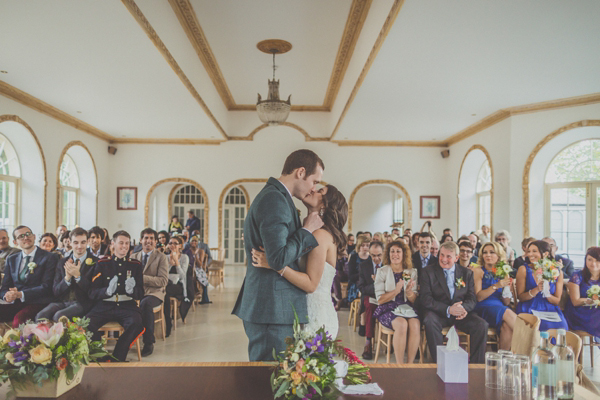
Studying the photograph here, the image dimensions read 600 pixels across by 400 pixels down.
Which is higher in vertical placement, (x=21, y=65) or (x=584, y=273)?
(x=21, y=65)

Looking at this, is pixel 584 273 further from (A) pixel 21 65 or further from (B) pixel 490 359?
(A) pixel 21 65

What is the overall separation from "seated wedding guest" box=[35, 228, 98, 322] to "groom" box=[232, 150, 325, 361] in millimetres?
3301

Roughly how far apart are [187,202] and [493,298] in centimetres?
1176

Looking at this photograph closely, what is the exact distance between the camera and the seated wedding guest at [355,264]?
21.3 ft

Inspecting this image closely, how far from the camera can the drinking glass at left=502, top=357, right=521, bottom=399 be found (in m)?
1.72

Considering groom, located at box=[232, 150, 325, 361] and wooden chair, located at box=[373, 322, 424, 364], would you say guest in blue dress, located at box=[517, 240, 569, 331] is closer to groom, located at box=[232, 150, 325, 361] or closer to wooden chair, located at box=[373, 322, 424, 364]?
wooden chair, located at box=[373, 322, 424, 364]

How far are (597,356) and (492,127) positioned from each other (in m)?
5.25

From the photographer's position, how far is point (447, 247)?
4.59m

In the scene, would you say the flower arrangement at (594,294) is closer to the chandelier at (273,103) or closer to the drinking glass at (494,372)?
the drinking glass at (494,372)

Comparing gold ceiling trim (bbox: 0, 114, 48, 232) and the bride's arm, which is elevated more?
gold ceiling trim (bbox: 0, 114, 48, 232)

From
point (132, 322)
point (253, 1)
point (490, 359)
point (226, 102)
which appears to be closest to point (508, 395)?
point (490, 359)

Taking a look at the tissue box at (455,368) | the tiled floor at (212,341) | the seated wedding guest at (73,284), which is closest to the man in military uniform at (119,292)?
the seated wedding guest at (73,284)

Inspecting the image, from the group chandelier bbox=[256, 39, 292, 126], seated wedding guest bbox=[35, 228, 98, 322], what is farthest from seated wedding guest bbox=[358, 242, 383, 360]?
seated wedding guest bbox=[35, 228, 98, 322]

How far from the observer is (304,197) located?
2.11 m
